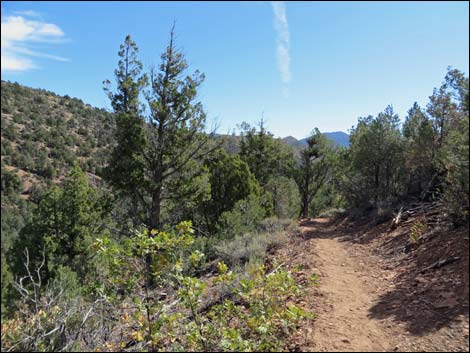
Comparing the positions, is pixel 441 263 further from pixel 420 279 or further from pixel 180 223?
pixel 180 223

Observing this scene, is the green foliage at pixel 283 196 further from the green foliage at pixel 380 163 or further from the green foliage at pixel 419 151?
the green foliage at pixel 419 151

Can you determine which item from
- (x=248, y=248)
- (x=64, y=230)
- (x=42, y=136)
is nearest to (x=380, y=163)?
(x=248, y=248)

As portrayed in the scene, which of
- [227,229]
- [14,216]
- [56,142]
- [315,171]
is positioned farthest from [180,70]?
[56,142]

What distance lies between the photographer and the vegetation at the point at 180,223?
4.48m

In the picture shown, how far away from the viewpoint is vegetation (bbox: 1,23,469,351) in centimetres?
448

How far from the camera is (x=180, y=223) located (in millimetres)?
4625

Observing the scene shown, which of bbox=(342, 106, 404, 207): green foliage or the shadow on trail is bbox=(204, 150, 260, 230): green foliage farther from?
the shadow on trail

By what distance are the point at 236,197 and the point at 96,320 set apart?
15.3 m

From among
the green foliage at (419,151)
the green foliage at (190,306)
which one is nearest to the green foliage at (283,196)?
the green foliage at (419,151)

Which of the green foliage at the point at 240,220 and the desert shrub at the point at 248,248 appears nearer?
the desert shrub at the point at 248,248

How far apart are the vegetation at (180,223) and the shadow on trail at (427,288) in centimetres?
82

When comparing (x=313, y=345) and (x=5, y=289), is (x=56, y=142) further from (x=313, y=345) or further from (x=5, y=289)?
(x=313, y=345)

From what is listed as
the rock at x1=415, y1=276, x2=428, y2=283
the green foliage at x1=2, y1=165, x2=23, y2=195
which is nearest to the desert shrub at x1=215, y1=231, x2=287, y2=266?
the rock at x1=415, y1=276, x2=428, y2=283

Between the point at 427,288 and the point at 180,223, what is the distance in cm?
413
